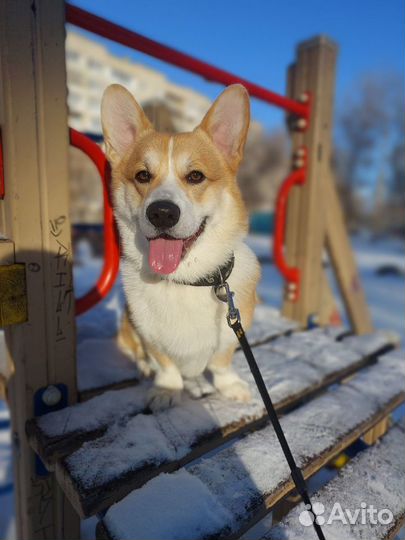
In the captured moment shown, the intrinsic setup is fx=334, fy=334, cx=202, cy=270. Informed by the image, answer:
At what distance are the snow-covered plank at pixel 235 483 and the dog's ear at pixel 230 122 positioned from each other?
114 centimetres

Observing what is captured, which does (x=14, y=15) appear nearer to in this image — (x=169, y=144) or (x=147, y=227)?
(x=169, y=144)

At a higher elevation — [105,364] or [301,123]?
[301,123]

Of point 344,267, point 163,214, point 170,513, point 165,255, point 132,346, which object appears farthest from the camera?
point 344,267

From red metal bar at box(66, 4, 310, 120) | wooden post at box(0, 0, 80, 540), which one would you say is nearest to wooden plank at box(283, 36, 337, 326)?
red metal bar at box(66, 4, 310, 120)

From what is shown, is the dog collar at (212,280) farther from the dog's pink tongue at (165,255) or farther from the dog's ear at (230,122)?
the dog's ear at (230,122)

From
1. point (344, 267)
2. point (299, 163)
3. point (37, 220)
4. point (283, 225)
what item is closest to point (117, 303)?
point (283, 225)

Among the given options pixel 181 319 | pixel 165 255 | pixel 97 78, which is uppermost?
pixel 97 78

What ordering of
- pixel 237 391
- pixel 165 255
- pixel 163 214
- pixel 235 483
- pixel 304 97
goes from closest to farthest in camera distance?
pixel 235 483 < pixel 163 214 < pixel 165 255 < pixel 237 391 < pixel 304 97

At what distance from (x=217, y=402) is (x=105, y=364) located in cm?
63

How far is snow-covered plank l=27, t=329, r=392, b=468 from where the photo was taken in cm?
118

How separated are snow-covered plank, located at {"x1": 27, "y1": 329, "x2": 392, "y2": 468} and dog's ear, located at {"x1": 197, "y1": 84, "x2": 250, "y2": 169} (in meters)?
1.05

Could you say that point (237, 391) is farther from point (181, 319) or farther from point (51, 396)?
point (51, 396)

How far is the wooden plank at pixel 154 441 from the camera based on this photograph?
996mm

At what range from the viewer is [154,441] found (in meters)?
1.16
